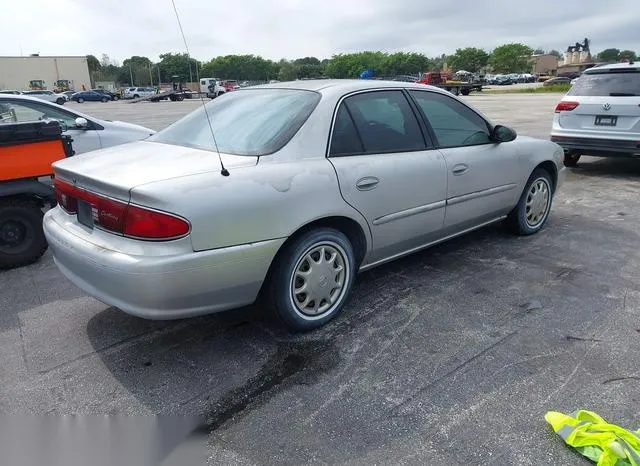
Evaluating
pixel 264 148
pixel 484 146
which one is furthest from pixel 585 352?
pixel 264 148

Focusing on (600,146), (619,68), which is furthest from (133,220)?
(619,68)

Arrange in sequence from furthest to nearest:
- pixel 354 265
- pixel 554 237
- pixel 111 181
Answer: pixel 554 237 < pixel 354 265 < pixel 111 181

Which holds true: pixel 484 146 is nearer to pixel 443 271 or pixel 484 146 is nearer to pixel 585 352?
pixel 443 271

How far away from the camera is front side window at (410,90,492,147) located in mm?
3975

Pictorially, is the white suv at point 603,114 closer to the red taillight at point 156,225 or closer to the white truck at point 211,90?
the white truck at point 211,90

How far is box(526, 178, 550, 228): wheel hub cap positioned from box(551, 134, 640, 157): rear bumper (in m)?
3.07

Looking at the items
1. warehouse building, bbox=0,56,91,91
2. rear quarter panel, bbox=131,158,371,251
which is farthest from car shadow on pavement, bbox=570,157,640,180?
warehouse building, bbox=0,56,91,91

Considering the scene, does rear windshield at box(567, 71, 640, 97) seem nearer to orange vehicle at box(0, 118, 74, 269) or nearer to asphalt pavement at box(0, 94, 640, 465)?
asphalt pavement at box(0, 94, 640, 465)

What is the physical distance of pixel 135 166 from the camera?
9.62ft

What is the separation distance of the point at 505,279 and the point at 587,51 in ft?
374

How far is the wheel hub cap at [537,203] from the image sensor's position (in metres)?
5.03

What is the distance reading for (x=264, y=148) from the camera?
3047 mm

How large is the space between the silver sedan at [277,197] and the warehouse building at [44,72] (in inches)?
3501

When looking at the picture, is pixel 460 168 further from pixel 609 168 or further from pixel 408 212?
pixel 609 168
